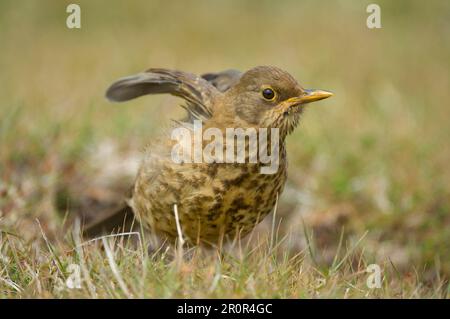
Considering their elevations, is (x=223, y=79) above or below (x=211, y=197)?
above

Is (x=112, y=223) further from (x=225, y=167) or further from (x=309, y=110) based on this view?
(x=309, y=110)

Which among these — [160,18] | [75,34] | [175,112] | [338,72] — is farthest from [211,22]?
[175,112]

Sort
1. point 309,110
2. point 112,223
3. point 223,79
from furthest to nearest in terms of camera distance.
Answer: point 309,110, point 223,79, point 112,223

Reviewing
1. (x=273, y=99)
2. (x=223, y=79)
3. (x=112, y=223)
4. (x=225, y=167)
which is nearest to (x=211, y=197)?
(x=225, y=167)

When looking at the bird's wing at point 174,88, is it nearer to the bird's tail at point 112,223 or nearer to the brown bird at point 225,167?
the brown bird at point 225,167

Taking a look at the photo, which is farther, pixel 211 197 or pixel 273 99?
pixel 273 99

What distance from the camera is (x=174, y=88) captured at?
14.3 ft

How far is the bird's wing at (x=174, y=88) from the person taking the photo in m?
4.25

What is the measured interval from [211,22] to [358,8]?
6.42 ft

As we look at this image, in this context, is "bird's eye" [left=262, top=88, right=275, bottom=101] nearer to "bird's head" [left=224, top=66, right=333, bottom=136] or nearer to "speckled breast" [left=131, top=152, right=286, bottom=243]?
"bird's head" [left=224, top=66, right=333, bottom=136]

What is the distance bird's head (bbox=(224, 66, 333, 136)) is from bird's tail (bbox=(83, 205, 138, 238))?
1.16 metres

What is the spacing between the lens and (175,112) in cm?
695

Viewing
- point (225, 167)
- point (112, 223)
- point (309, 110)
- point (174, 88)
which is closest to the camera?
point (225, 167)

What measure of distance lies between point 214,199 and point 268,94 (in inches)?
25.1
